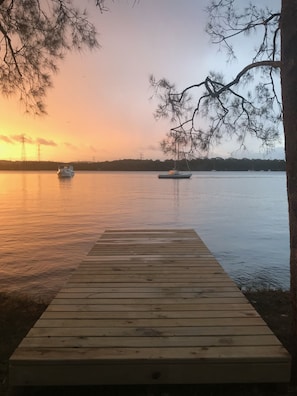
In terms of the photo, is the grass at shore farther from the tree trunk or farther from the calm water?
the calm water

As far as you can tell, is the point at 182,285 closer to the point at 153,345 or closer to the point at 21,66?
the point at 153,345

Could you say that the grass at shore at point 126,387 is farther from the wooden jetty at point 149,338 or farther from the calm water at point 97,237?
the calm water at point 97,237

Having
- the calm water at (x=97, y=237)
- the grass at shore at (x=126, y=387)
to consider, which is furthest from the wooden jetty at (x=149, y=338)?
the calm water at (x=97, y=237)

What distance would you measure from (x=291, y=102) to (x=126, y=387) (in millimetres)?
2484

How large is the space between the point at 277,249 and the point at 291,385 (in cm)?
952

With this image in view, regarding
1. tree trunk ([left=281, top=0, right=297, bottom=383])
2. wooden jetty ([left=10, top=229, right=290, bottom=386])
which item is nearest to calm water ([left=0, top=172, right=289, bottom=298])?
wooden jetty ([left=10, top=229, right=290, bottom=386])

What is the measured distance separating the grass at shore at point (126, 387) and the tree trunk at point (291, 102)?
57 cm

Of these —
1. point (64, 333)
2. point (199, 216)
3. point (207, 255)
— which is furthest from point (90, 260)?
point (199, 216)

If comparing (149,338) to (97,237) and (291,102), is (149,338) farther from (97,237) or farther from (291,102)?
(97,237)

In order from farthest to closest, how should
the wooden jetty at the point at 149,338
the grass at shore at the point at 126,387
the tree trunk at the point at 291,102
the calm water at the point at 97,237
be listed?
the calm water at the point at 97,237 < the tree trunk at the point at 291,102 < the grass at shore at the point at 126,387 < the wooden jetty at the point at 149,338

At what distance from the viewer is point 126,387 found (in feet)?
9.35

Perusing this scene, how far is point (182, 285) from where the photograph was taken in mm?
4367

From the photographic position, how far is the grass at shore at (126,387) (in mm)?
2785

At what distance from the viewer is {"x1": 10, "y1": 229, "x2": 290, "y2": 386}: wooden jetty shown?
2590mm
